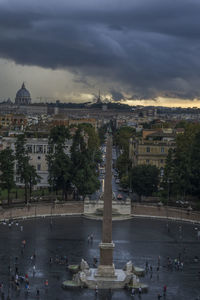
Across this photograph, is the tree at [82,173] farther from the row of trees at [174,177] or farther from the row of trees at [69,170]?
the row of trees at [174,177]

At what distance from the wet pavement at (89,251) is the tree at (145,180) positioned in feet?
47.5

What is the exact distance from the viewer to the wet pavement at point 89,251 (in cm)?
5384

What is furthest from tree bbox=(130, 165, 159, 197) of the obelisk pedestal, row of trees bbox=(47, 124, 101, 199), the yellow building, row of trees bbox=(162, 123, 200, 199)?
the obelisk pedestal

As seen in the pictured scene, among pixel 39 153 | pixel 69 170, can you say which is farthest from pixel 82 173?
pixel 39 153

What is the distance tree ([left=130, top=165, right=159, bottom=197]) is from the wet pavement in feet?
47.5

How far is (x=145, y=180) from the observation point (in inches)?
4013

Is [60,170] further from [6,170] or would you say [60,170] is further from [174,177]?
[174,177]

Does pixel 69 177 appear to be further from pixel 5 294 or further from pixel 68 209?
pixel 5 294

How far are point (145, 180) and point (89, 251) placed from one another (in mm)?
35171

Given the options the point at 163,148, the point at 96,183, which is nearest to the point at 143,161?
the point at 163,148

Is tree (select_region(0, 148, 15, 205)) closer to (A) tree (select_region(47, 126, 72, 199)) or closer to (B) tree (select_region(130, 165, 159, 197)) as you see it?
(A) tree (select_region(47, 126, 72, 199))

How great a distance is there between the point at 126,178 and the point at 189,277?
178ft

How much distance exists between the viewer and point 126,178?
371ft

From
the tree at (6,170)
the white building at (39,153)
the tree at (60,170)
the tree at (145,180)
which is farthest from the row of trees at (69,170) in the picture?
the white building at (39,153)
